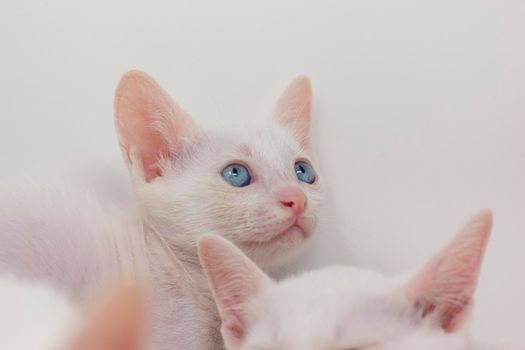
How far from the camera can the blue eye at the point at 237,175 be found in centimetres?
89

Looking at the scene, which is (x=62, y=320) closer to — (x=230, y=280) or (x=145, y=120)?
(x=230, y=280)

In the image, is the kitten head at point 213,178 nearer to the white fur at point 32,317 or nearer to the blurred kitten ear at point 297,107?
the blurred kitten ear at point 297,107

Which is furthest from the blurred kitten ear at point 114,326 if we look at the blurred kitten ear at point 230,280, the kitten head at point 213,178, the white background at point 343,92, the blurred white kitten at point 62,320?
the white background at point 343,92

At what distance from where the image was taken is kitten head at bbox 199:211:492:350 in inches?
25.9

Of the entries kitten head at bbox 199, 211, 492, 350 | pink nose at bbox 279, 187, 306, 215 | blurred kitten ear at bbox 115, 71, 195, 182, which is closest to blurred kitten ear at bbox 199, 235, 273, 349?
kitten head at bbox 199, 211, 492, 350

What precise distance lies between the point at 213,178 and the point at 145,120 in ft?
0.41

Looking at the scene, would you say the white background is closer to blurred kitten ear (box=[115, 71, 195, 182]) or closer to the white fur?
blurred kitten ear (box=[115, 71, 195, 182])

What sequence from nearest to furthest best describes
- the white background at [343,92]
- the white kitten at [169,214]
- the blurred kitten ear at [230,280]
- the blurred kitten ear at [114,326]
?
the blurred kitten ear at [114,326]
the blurred kitten ear at [230,280]
the white kitten at [169,214]
the white background at [343,92]

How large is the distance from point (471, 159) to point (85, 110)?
Result: 0.59 metres

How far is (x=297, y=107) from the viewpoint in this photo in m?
0.99

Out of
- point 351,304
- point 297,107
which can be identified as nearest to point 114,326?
point 351,304

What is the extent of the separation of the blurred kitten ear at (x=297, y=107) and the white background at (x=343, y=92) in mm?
34

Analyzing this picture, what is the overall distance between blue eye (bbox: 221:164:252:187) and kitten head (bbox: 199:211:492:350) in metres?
0.17

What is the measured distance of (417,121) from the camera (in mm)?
980
